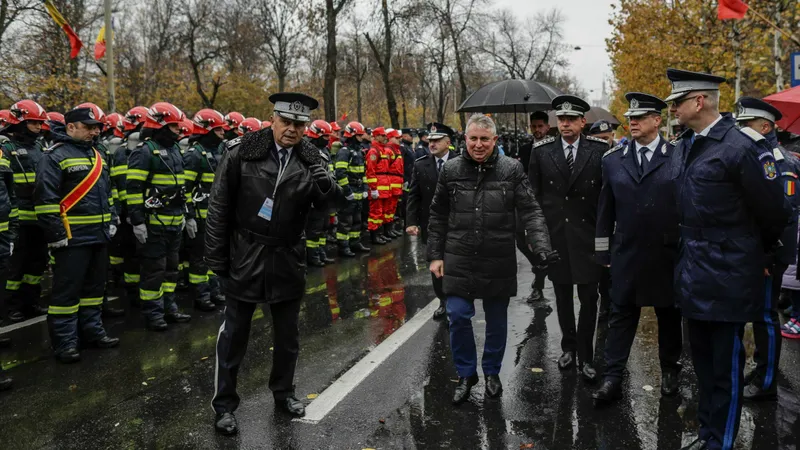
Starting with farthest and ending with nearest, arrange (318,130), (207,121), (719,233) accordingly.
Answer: (318,130)
(207,121)
(719,233)

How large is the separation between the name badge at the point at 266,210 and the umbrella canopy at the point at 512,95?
197 inches

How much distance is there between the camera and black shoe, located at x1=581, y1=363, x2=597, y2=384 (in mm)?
4973

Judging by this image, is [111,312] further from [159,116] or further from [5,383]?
[159,116]

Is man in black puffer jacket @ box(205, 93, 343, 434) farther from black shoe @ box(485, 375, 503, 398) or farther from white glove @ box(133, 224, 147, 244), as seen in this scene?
white glove @ box(133, 224, 147, 244)

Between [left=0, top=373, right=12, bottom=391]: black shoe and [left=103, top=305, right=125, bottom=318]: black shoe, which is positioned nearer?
[left=0, top=373, right=12, bottom=391]: black shoe

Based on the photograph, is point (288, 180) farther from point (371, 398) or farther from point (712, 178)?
point (712, 178)

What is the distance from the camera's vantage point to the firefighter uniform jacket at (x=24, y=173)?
7020 mm

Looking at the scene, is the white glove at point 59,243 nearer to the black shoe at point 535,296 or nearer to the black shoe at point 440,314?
the black shoe at point 440,314

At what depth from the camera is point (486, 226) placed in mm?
4641

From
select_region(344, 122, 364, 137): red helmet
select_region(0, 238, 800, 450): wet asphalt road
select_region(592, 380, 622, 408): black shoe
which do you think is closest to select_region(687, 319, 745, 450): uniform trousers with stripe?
select_region(0, 238, 800, 450): wet asphalt road

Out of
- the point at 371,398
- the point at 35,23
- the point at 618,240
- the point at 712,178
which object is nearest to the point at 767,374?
the point at 618,240

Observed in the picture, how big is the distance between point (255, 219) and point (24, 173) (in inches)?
176

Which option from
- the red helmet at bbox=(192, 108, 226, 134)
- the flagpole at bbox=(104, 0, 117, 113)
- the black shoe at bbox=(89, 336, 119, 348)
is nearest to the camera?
the black shoe at bbox=(89, 336, 119, 348)

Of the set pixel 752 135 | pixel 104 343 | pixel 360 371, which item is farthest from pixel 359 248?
pixel 752 135
